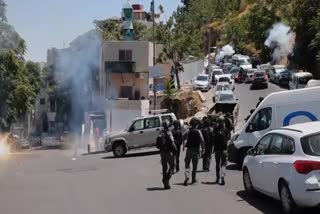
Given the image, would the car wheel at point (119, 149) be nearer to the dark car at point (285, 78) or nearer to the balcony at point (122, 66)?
the balcony at point (122, 66)

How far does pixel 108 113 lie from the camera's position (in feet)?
194

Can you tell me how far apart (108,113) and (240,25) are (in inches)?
2052

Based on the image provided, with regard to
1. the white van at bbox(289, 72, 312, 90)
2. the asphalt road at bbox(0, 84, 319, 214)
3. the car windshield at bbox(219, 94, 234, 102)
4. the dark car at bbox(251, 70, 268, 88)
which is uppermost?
the dark car at bbox(251, 70, 268, 88)

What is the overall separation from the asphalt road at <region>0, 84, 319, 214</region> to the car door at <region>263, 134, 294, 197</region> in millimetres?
502

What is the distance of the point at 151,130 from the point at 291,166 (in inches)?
729

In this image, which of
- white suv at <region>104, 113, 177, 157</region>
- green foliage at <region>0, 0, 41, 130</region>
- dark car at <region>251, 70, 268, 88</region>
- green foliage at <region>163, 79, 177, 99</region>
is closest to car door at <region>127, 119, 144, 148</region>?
white suv at <region>104, 113, 177, 157</region>

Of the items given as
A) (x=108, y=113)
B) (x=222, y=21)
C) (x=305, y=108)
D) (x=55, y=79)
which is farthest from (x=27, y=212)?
(x=222, y=21)

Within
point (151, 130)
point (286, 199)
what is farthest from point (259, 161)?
point (151, 130)

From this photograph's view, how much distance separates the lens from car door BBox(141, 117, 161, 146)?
1109 inches

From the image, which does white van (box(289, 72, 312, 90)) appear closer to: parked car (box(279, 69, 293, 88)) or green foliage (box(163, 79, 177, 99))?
green foliage (box(163, 79, 177, 99))

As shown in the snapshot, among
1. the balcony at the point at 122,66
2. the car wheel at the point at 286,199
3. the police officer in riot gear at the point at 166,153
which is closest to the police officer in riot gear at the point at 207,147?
the police officer in riot gear at the point at 166,153

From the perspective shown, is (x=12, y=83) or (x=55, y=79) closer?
(x=12, y=83)

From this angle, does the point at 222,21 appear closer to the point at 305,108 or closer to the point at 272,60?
the point at 272,60

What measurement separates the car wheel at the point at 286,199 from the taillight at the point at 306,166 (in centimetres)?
60
